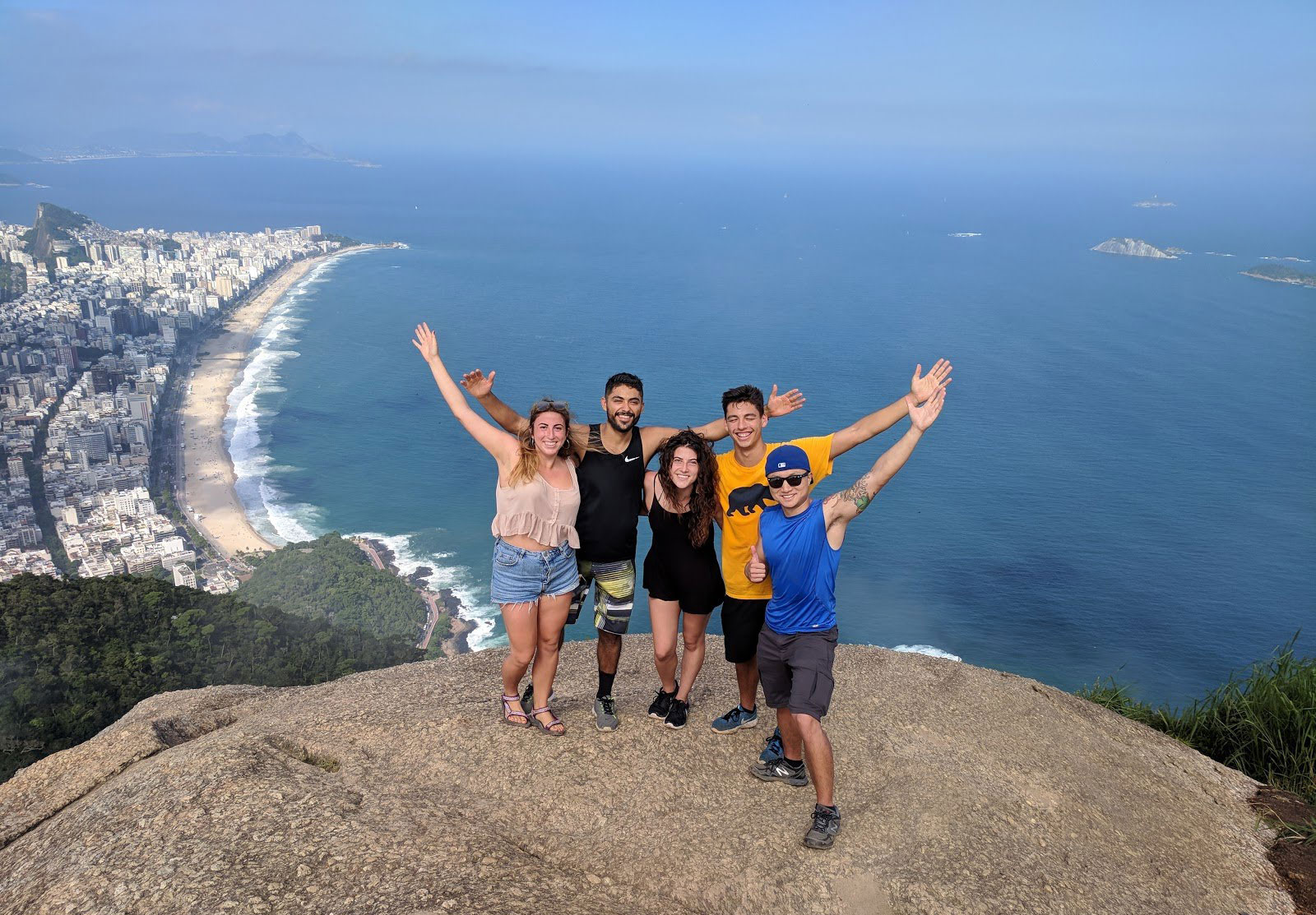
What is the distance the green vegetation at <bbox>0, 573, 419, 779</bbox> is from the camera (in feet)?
44.1

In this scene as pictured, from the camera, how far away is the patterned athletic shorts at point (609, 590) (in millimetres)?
5082

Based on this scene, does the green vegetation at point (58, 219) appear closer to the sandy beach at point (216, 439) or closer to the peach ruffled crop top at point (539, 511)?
the sandy beach at point (216, 439)

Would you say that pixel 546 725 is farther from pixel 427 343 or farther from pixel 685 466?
pixel 427 343

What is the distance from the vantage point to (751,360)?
54.6 meters

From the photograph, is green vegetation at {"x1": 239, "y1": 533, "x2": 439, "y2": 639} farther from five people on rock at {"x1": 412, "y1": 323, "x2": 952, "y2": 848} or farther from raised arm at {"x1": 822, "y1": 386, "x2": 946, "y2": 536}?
raised arm at {"x1": 822, "y1": 386, "x2": 946, "y2": 536}

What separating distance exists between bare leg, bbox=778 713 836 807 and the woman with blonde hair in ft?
4.72

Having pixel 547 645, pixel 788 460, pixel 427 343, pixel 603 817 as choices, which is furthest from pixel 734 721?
pixel 427 343

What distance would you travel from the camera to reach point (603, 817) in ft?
15.4

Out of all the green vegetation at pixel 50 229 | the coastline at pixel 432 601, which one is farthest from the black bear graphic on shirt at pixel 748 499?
Result: the green vegetation at pixel 50 229

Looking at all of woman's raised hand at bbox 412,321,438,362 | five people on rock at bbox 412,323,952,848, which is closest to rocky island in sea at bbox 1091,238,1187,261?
five people on rock at bbox 412,323,952,848

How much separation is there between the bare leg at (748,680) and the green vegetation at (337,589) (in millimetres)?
21415

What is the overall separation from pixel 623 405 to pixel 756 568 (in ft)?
3.59

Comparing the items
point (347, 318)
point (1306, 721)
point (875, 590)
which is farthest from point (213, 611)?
point (347, 318)

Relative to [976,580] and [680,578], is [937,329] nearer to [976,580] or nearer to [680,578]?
[976,580]
